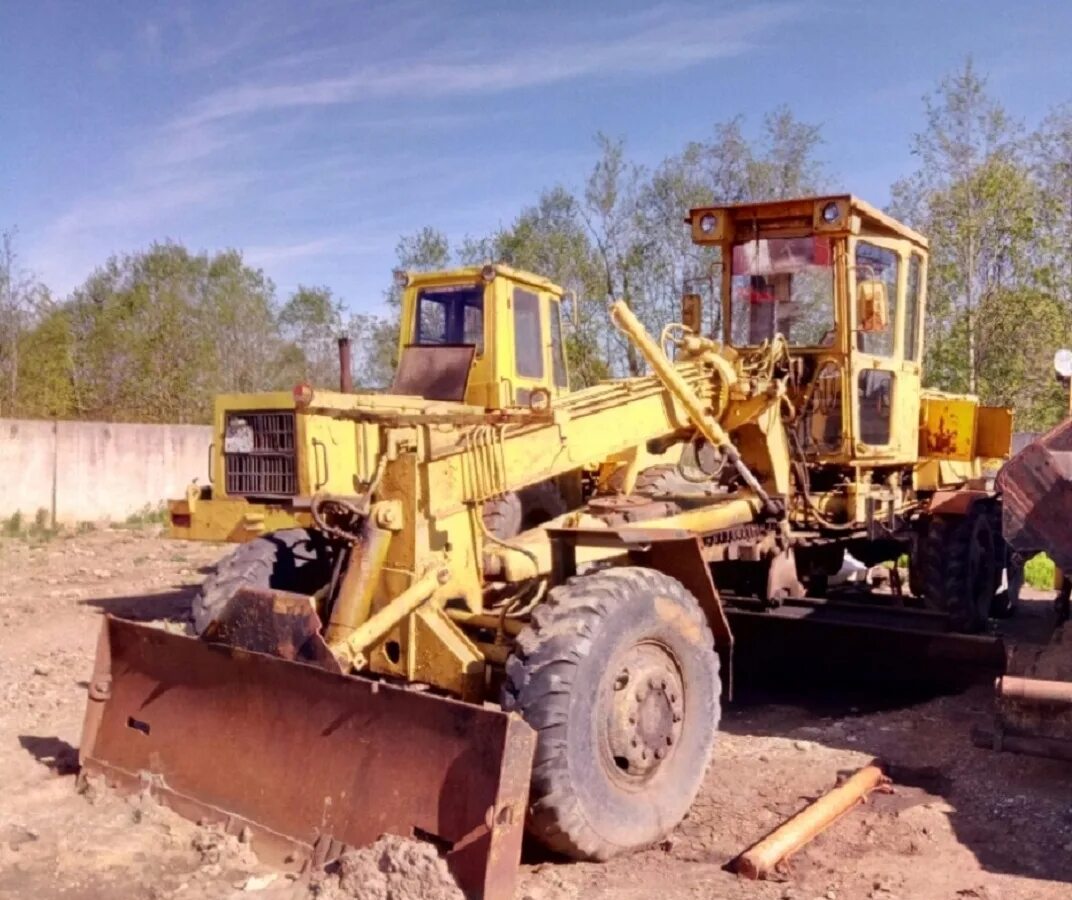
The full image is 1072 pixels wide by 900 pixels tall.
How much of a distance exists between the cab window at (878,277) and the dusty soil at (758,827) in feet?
7.88

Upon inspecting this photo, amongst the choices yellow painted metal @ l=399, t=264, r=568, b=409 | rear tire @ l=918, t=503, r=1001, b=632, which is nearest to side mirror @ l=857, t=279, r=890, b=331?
rear tire @ l=918, t=503, r=1001, b=632

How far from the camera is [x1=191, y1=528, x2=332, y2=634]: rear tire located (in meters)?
6.83

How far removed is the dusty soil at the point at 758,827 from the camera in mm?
4398

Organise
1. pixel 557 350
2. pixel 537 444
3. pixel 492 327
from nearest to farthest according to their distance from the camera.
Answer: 1. pixel 537 444
2. pixel 492 327
3. pixel 557 350

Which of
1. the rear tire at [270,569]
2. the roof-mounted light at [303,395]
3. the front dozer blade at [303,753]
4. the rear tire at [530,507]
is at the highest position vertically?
the roof-mounted light at [303,395]

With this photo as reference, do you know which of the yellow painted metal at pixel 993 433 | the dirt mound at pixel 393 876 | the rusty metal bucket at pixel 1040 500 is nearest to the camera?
the dirt mound at pixel 393 876

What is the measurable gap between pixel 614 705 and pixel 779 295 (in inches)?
157

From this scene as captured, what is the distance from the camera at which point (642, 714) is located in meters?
4.92

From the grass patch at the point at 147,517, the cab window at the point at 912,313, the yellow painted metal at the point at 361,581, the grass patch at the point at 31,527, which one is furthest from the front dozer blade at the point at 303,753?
the grass patch at the point at 147,517

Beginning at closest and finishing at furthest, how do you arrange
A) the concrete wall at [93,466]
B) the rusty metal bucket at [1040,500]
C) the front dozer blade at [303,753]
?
the front dozer blade at [303,753] → the rusty metal bucket at [1040,500] → the concrete wall at [93,466]

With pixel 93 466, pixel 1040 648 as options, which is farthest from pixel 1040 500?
pixel 93 466

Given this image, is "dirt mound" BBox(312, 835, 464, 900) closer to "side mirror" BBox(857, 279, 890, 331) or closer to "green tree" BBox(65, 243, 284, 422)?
"side mirror" BBox(857, 279, 890, 331)

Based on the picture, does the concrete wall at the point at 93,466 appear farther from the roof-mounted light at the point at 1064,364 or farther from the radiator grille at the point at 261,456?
the roof-mounted light at the point at 1064,364

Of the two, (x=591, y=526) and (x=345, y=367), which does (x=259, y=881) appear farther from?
(x=345, y=367)
